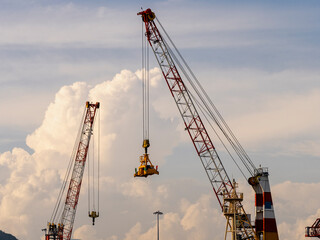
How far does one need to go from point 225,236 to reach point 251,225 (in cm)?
806

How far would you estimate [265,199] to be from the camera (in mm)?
140875

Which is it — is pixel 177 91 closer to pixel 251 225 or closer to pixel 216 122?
pixel 216 122

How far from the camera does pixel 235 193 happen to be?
14750 cm

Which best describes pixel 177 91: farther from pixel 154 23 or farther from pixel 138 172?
pixel 138 172

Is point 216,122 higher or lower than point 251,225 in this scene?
higher

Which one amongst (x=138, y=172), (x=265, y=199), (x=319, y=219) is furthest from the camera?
(x=265, y=199)

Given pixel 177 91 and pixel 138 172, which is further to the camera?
pixel 177 91

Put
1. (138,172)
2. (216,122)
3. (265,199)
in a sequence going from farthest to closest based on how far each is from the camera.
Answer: (216,122) < (265,199) < (138,172)

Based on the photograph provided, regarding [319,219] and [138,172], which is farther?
[319,219]

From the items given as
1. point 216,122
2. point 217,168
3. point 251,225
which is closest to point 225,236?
point 251,225

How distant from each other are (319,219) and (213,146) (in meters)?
32.8

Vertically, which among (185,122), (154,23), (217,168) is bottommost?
(217,168)

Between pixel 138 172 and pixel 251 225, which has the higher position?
pixel 138 172

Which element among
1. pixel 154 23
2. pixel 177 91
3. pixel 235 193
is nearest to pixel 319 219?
pixel 235 193
